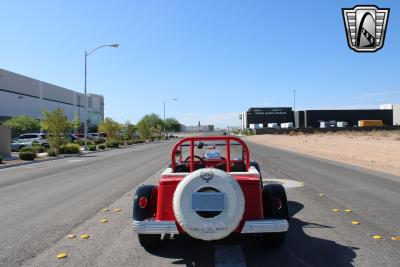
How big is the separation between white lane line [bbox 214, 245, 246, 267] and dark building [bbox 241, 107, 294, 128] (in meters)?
133

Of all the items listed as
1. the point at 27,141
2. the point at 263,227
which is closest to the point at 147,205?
the point at 263,227

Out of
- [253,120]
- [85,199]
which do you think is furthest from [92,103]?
[85,199]

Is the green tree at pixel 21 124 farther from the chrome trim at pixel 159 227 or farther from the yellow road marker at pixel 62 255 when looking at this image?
the chrome trim at pixel 159 227

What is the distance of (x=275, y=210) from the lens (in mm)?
5496

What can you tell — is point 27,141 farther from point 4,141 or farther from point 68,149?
point 4,141

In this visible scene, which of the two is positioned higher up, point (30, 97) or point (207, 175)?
point (30, 97)

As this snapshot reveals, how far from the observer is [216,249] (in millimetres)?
5578

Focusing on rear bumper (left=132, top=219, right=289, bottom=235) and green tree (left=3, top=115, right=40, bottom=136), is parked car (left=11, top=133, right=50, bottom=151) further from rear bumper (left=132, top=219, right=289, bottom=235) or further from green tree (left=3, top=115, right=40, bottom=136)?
rear bumper (left=132, top=219, right=289, bottom=235)

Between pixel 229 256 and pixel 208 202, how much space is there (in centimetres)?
103

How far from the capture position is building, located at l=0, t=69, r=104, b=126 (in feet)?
232

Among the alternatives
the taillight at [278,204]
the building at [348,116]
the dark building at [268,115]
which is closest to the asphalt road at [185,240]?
the taillight at [278,204]

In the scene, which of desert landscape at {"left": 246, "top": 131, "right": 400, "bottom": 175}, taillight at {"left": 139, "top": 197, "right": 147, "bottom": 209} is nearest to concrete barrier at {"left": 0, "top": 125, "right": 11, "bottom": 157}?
desert landscape at {"left": 246, "top": 131, "right": 400, "bottom": 175}

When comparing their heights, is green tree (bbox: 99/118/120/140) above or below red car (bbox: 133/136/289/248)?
above

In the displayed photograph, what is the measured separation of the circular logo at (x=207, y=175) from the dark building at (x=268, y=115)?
13406 centimetres
